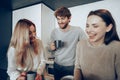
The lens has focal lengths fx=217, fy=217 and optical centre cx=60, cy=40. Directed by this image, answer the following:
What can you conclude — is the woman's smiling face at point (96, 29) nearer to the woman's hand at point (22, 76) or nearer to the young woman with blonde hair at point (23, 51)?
the young woman with blonde hair at point (23, 51)

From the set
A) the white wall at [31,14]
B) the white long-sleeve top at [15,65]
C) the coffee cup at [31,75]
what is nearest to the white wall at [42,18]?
the white wall at [31,14]

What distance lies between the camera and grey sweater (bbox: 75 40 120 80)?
138cm

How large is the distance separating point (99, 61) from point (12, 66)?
2.25 feet

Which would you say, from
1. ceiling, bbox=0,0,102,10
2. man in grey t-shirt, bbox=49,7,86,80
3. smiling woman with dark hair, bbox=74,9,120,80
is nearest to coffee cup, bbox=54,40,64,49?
man in grey t-shirt, bbox=49,7,86,80

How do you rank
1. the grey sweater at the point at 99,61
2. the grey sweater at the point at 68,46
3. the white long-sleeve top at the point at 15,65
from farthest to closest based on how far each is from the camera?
the white long-sleeve top at the point at 15,65 < the grey sweater at the point at 68,46 < the grey sweater at the point at 99,61

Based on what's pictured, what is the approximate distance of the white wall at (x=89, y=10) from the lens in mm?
1435

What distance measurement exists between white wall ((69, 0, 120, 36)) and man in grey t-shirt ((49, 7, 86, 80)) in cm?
4

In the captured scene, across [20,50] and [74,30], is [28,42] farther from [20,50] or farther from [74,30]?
[74,30]

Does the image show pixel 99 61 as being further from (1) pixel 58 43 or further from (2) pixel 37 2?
(2) pixel 37 2

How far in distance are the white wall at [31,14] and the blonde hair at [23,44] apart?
33mm

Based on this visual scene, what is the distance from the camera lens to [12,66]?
1.68m

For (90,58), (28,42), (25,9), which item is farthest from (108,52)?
(25,9)

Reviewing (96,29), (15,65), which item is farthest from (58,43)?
(15,65)

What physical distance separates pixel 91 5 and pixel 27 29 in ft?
1.75
